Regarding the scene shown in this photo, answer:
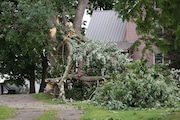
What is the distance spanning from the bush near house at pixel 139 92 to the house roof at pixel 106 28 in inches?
605

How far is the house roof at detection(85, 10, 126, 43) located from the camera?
29.8 meters

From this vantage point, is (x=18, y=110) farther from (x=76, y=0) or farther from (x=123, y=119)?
(x=76, y=0)

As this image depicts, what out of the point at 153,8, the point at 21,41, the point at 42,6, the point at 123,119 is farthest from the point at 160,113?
the point at 21,41

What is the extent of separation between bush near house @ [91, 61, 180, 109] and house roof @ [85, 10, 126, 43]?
1537cm

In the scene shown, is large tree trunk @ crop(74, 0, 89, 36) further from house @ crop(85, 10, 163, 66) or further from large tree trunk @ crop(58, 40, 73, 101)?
house @ crop(85, 10, 163, 66)

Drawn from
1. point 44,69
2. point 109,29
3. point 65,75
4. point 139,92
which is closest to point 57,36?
point 65,75

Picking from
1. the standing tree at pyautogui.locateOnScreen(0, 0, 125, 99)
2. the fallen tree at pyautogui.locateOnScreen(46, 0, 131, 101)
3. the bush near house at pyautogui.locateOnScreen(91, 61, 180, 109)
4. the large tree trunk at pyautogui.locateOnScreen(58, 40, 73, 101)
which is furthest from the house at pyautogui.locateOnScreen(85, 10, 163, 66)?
the bush near house at pyautogui.locateOnScreen(91, 61, 180, 109)

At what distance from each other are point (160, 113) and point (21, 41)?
11668mm

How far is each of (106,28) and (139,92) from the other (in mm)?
17976

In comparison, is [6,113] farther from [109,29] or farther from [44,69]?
[109,29]

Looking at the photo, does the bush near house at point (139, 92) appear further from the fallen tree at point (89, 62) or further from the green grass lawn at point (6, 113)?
the fallen tree at point (89, 62)

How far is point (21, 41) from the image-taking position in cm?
2080

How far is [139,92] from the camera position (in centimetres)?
1296

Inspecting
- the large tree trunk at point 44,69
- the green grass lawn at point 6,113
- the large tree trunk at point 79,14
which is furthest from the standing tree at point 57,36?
the large tree trunk at point 44,69
